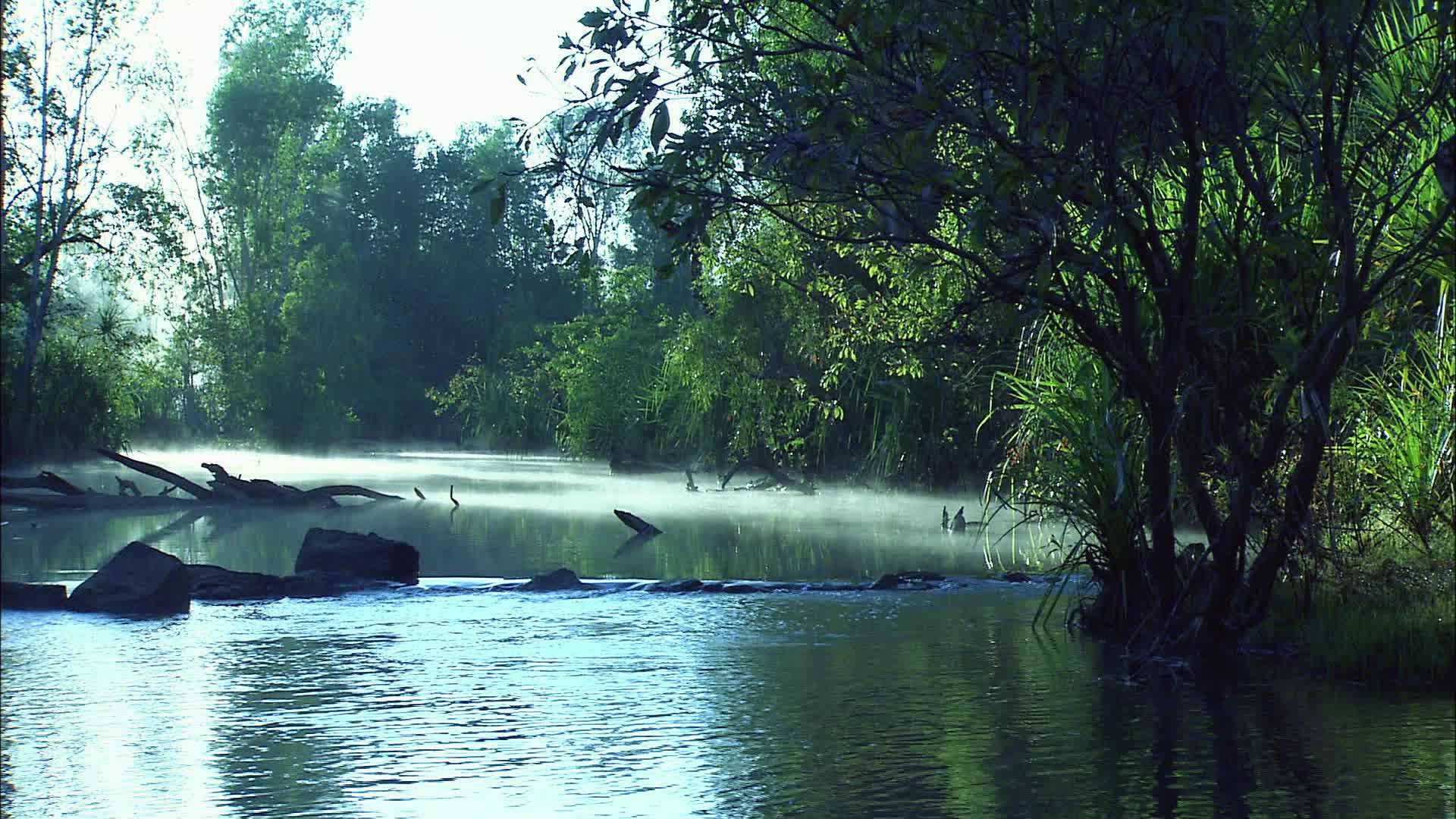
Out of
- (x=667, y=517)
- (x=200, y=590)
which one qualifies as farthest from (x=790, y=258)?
(x=200, y=590)

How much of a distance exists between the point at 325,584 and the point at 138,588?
1560 millimetres

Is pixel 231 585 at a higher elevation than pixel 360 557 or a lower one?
lower

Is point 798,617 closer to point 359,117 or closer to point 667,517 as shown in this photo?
point 667,517

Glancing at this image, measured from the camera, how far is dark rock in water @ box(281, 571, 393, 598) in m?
11.9

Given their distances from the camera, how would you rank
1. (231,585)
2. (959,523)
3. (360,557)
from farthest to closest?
(959,523) < (360,557) < (231,585)

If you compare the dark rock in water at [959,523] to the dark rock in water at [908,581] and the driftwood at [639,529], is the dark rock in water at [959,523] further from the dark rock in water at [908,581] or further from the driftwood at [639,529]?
the dark rock in water at [908,581]

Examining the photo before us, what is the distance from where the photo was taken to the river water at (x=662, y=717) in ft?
18.6

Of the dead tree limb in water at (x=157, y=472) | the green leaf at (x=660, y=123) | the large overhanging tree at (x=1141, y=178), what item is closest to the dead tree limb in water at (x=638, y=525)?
the dead tree limb in water at (x=157, y=472)

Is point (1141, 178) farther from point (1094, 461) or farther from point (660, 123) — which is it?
point (660, 123)

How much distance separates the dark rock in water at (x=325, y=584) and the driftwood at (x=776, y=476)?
1148 centimetres

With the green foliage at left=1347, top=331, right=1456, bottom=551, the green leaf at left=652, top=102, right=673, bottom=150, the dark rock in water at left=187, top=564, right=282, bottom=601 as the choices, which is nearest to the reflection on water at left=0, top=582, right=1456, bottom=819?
the dark rock in water at left=187, top=564, right=282, bottom=601

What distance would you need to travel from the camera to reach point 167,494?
21.0m

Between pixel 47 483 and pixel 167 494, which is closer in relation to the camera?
pixel 47 483

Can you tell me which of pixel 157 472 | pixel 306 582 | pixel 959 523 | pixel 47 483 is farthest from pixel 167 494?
pixel 959 523
